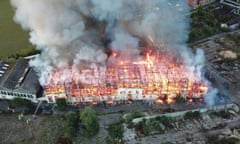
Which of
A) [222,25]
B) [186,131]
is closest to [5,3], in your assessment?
[222,25]

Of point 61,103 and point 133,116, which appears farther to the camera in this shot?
point 61,103

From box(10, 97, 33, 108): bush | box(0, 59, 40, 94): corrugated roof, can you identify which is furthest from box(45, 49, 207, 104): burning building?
box(0, 59, 40, 94): corrugated roof

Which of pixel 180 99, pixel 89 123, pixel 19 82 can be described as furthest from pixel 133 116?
pixel 19 82

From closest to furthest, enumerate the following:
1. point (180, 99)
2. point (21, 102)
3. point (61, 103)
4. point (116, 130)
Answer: point (116, 130)
point (61, 103)
point (180, 99)
point (21, 102)

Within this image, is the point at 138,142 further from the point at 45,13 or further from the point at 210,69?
the point at 45,13

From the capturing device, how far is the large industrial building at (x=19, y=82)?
80.5ft

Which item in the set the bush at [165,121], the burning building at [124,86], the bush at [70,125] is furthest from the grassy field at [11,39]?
the bush at [165,121]

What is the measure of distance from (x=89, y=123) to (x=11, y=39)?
720 inches

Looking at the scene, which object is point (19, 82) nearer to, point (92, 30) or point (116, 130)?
point (92, 30)

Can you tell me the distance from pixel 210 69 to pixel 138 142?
443 inches

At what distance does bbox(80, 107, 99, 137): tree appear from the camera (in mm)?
21094

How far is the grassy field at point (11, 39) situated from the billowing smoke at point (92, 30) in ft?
11.7

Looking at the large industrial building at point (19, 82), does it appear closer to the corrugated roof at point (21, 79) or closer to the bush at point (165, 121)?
the corrugated roof at point (21, 79)

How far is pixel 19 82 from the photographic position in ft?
83.7
